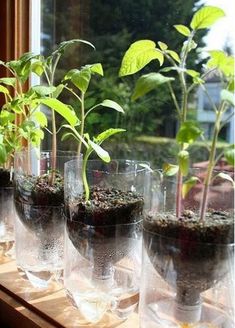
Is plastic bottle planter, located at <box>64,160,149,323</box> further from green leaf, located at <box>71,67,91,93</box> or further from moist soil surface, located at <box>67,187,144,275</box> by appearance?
green leaf, located at <box>71,67,91,93</box>

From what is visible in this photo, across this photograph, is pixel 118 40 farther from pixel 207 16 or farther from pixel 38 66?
pixel 207 16

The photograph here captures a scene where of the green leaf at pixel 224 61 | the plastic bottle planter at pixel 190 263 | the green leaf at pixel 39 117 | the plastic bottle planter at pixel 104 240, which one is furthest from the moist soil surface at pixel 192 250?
the green leaf at pixel 39 117

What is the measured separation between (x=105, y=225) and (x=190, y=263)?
178 millimetres

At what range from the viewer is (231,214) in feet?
2.09

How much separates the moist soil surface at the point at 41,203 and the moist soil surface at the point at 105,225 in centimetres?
11

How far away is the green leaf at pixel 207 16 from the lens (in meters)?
0.61

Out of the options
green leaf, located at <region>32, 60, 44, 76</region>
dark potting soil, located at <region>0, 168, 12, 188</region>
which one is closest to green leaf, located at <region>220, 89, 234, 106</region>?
green leaf, located at <region>32, 60, 44, 76</region>

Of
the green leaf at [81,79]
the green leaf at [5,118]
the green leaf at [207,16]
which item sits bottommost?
the green leaf at [5,118]

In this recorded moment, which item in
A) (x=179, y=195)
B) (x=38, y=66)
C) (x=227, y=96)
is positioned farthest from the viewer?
(x=38, y=66)

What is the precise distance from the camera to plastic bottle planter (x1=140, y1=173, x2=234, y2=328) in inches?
23.8

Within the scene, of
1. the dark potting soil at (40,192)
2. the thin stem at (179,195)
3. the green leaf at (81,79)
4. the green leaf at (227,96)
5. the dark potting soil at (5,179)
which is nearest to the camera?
the green leaf at (227,96)

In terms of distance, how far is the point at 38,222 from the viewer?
0.88 m

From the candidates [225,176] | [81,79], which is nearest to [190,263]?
[225,176]

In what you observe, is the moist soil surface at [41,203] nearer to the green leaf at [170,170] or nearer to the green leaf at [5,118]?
the green leaf at [5,118]
